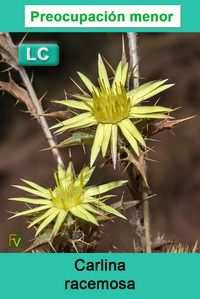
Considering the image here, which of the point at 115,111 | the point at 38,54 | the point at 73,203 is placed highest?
the point at 38,54

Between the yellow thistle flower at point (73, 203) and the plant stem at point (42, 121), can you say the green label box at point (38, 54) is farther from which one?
the yellow thistle flower at point (73, 203)

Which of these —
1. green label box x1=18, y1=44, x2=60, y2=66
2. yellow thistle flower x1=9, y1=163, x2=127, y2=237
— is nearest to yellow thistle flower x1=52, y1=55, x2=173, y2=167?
yellow thistle flower x1=9, y1=163, x2=127, y2=237

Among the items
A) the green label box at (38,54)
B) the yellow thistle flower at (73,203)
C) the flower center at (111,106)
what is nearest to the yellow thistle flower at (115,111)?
the flower center at (111,106)

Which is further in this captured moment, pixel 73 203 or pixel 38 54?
pixel 38 54

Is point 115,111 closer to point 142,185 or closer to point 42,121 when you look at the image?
point 142,185

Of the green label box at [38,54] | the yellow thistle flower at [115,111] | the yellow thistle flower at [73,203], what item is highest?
the green label box at [38,54]

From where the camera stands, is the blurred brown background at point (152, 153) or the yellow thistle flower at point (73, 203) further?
the blurred brown background at point (152, 153)

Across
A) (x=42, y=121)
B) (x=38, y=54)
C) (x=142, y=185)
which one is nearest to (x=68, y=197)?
(x=142, y=185)

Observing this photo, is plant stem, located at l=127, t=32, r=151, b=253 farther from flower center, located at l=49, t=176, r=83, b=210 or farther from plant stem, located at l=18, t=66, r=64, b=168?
plant stem, located at l=18, t=66, r=64, b=168
